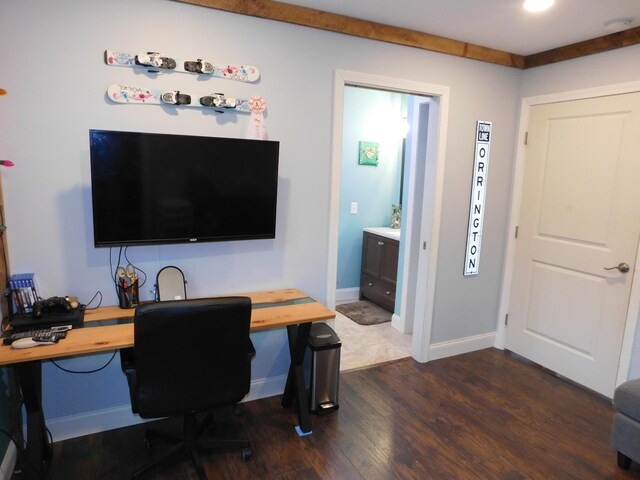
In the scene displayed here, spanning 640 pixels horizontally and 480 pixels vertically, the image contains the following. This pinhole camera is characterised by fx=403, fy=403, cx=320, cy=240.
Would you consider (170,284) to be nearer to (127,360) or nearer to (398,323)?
(127,360)

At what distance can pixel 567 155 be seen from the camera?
3029mm

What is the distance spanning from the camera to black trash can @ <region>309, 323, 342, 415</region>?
97.8 inches

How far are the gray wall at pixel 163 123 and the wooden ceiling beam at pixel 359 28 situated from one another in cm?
5

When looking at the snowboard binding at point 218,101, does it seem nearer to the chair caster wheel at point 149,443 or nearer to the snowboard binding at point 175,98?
the snowboard binding at point 175,98

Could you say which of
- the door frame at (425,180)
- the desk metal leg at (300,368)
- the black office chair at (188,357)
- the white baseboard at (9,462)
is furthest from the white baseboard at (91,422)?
the door frame at (425,180)

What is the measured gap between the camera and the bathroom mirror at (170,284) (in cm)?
230

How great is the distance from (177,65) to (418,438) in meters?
2.53

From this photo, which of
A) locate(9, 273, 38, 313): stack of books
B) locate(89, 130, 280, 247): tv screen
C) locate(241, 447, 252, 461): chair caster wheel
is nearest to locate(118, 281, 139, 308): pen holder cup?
locate(89, 130, 280, 247): tv screen

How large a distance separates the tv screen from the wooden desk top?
38 centimetres

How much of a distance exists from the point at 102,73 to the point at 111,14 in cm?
30

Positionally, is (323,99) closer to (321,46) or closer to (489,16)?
(321,46)

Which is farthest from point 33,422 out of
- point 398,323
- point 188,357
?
point 398,323

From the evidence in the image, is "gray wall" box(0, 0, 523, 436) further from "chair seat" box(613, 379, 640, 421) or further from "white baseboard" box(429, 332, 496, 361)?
"chair seat" box(613, 379, 640, 421)

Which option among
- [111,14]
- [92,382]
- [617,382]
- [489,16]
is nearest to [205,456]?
[92,382]
